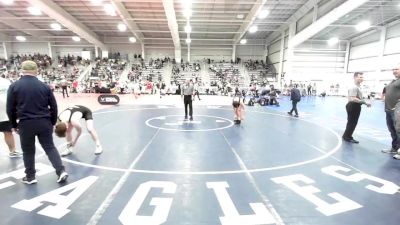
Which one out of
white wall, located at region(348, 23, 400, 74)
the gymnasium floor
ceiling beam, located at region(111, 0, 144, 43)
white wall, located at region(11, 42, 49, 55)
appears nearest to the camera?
the gymnasium floor

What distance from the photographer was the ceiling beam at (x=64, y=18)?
22328 millimetres

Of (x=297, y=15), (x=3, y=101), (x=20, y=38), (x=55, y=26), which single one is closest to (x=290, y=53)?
(x=297, y=15)

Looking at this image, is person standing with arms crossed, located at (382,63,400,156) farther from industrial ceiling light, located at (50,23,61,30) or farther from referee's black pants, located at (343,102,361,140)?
industrial ceiling light, located at (50,23,61,30)

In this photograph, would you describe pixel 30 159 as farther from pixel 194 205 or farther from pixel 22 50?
pixel 22 50

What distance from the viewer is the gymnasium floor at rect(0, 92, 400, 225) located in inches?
133

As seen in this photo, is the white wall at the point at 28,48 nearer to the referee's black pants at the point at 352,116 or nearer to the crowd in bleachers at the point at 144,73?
the crowd in bleachers at the point at 144,73

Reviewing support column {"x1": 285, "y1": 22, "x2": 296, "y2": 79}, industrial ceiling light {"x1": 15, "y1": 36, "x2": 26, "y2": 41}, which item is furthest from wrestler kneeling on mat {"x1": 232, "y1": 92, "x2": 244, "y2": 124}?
industrial ceiling light {"x1": 15, "y1": 36, "x2": 26, "y2": 41}

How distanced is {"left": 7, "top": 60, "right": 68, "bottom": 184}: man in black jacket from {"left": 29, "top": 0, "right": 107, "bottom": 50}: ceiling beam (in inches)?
834

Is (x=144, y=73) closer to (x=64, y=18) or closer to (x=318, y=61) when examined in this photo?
(x=64, y=18)

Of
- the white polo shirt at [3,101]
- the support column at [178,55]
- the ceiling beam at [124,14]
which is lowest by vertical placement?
the white polo shirt at [3,101]

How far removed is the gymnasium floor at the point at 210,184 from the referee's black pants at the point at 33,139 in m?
0.31

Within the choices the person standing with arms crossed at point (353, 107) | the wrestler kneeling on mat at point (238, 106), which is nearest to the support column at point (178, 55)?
the wrestler kneeling on mat at point (238, 106)

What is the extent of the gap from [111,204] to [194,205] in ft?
3.61

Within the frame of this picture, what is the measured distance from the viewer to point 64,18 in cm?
2573
